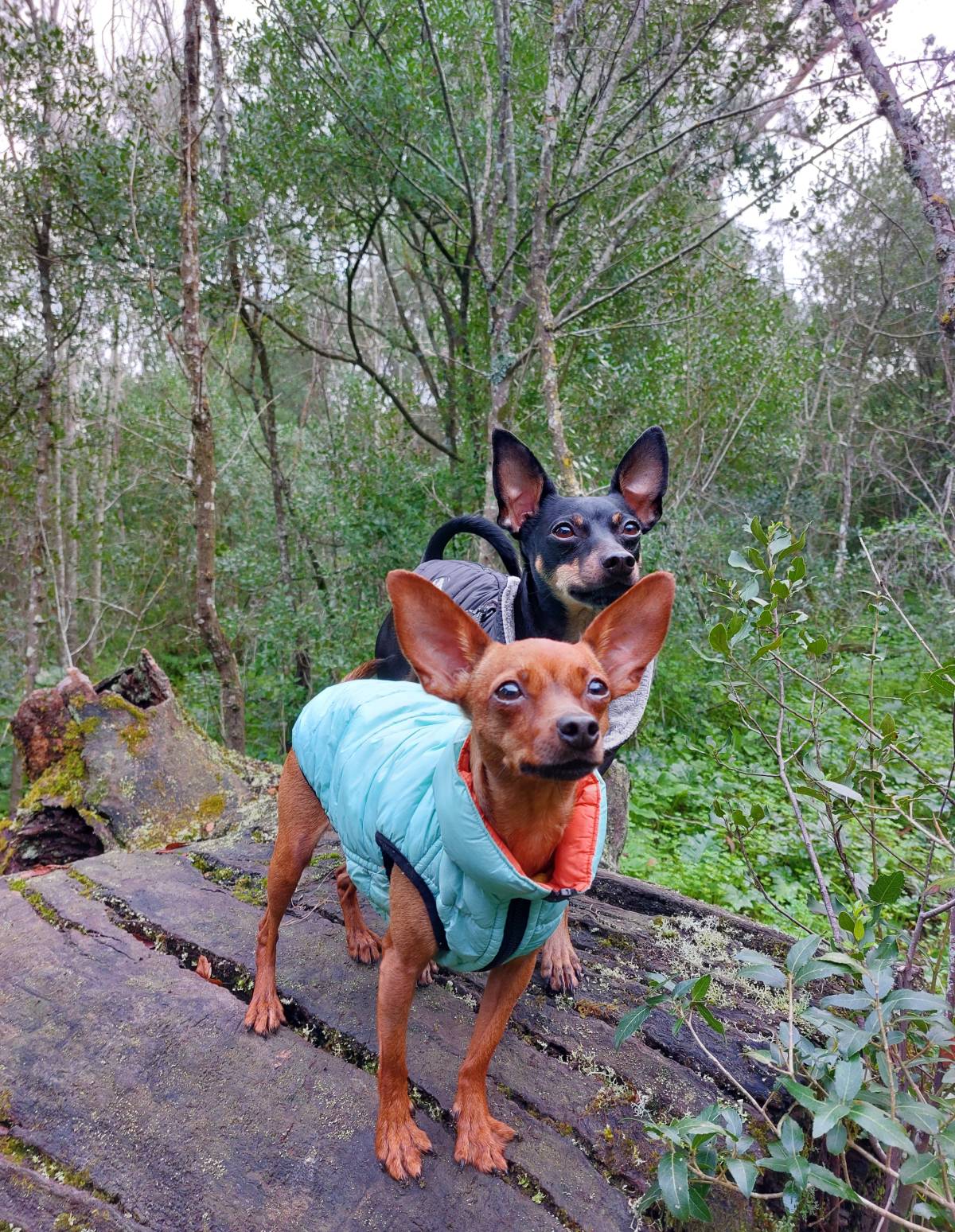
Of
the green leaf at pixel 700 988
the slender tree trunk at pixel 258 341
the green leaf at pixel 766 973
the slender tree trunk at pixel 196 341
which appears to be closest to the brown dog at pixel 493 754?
the green leaf at pixel 700 988

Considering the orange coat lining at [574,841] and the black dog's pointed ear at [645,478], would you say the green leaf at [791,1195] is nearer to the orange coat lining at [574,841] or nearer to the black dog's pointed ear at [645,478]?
the orange coat lining at [574,841]

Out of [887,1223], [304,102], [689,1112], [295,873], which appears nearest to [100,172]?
[304,102]

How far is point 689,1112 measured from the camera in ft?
6.93

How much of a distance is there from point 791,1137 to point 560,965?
1147 mm

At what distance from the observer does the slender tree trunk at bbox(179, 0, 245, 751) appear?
5039 mm

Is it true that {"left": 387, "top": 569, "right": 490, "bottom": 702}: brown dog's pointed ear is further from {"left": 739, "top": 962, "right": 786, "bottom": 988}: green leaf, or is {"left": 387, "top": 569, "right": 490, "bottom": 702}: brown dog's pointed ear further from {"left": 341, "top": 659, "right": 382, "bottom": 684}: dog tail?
{"left": 341, "top": 659, "right": 382, "bottom": 684}: dog tail

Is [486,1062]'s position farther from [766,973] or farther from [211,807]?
[211,807]

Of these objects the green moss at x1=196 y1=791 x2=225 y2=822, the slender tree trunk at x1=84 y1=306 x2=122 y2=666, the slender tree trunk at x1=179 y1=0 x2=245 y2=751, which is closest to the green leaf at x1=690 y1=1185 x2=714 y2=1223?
the green moss at x1=196 y1=791 x2=225 y2=822

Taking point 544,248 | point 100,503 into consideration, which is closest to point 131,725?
point 544,248

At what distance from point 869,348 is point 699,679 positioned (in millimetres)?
9755

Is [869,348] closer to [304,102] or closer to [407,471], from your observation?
[407,471]

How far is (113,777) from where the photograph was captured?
12.4 ft

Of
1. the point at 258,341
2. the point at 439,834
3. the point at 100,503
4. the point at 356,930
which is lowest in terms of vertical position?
the point at 356,930

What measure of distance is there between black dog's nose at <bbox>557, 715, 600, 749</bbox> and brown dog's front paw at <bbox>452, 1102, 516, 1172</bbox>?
1186 millimetres
